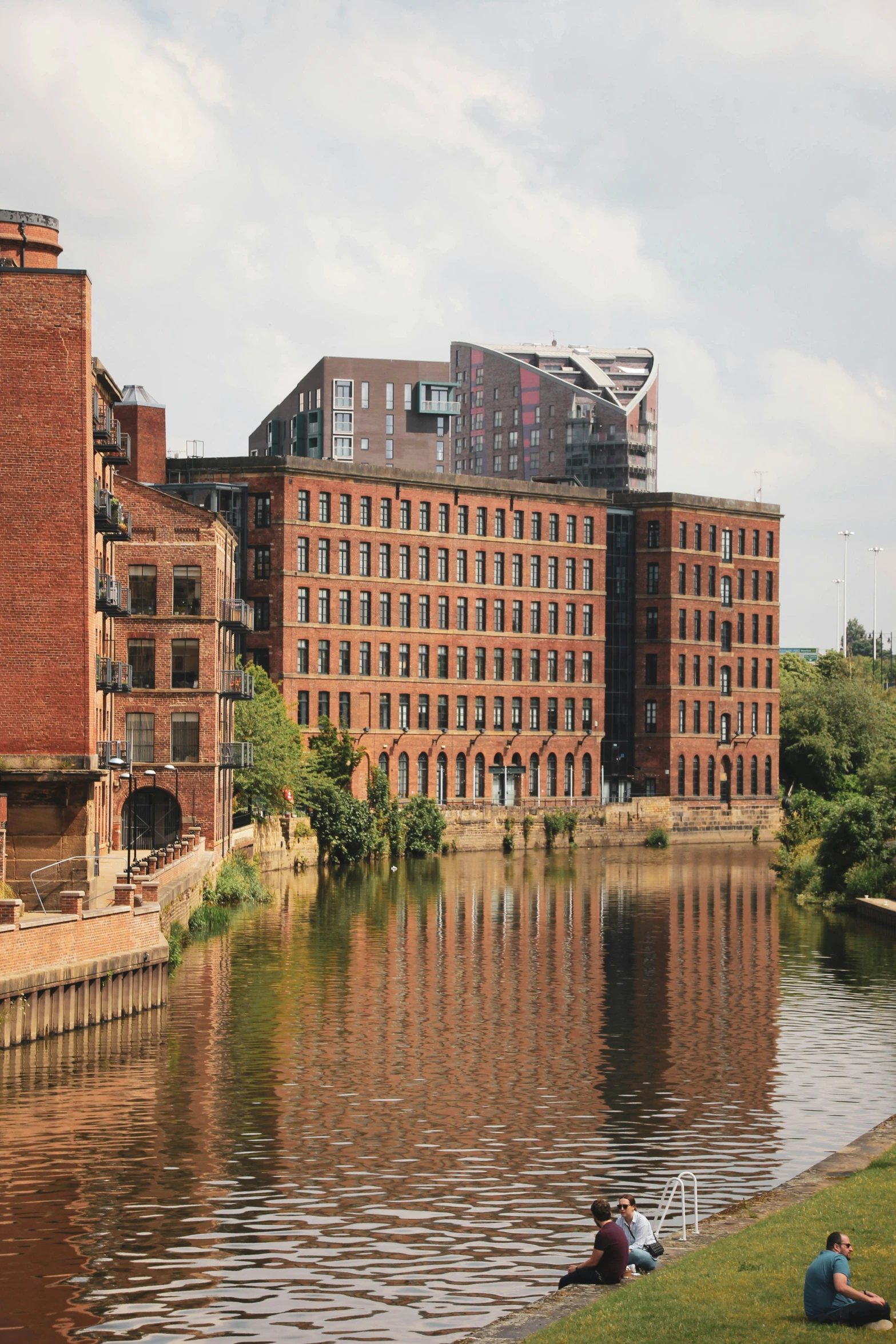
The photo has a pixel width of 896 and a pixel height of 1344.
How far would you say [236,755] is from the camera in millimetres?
77938

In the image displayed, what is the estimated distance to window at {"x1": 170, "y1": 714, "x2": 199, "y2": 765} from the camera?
7306 centimetres

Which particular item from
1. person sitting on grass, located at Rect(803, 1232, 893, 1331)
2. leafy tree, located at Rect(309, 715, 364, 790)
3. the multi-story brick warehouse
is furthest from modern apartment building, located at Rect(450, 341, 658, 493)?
person sitting on grass, located at Rect(803, 1232, 893, 1331)

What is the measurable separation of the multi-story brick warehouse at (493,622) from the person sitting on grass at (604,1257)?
82.9 m

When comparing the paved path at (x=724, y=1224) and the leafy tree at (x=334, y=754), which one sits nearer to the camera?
the paved path at (x=724, y=1224)

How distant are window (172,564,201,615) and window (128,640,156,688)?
1.76m

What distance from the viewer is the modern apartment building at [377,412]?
171375 millimetres

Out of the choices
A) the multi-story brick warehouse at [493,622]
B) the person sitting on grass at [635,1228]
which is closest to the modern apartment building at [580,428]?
the multi-story brick warehouse at [493,622]

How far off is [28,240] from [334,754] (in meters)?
47.6

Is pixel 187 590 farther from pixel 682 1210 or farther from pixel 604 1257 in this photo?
pixel 604 1257

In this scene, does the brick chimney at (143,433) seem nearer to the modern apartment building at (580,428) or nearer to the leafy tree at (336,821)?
the leafy tree at (336,821)

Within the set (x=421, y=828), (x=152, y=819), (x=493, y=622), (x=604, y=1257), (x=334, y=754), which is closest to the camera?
(x=604, y=1257)

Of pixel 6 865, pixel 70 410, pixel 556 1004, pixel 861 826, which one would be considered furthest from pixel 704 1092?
pixel 861 826

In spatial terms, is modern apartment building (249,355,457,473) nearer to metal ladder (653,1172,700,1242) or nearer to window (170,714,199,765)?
window (170,714,199,765)

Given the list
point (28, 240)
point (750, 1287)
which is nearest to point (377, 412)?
point (28, 240)
